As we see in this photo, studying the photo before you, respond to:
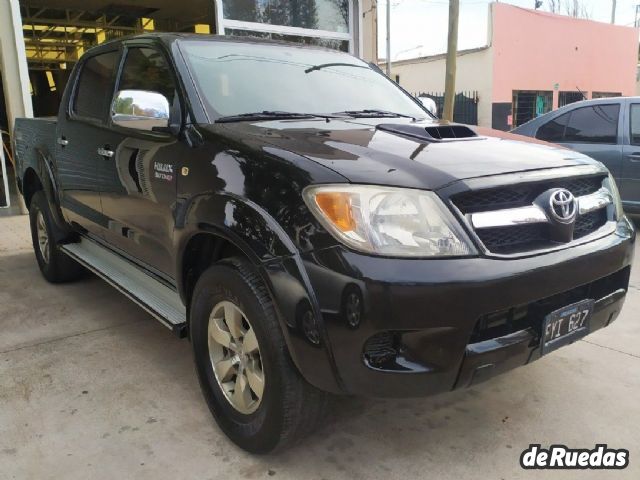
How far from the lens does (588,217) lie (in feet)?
8.08

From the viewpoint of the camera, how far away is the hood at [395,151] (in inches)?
78.5

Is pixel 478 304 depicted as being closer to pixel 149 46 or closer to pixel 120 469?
pixel 120 469

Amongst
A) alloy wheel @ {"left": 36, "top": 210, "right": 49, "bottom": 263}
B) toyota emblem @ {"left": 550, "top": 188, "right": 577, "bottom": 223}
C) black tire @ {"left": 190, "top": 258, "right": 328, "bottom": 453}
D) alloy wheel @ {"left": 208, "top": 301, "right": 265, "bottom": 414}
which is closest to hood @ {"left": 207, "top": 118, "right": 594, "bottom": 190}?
toyota emblem @ {"left": 550, "top": 188, "right": 577, "bottom": 223}

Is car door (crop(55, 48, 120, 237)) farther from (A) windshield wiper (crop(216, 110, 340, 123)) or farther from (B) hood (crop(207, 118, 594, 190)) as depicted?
(B) hood (crop(207, 118, 594, 190))

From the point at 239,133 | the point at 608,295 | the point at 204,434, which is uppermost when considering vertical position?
the point at 239,133

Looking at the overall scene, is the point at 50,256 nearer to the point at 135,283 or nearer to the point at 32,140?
the point at 32,140

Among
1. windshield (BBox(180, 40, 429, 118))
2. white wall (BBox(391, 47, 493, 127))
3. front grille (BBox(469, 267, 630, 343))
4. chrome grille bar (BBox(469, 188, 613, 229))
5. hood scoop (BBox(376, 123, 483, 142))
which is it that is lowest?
front grille (BBox(469, 267, 630, 343))

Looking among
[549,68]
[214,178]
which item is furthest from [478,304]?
[549,68]

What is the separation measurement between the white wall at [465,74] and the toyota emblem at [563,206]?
17.8 metres

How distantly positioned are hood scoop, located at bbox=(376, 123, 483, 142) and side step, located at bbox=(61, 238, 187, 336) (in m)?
1.34

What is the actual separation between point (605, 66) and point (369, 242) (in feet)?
81.9

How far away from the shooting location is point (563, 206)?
2152 mm

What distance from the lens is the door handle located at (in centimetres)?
332

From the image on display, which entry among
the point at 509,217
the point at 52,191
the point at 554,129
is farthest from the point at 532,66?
the point at 509,217
